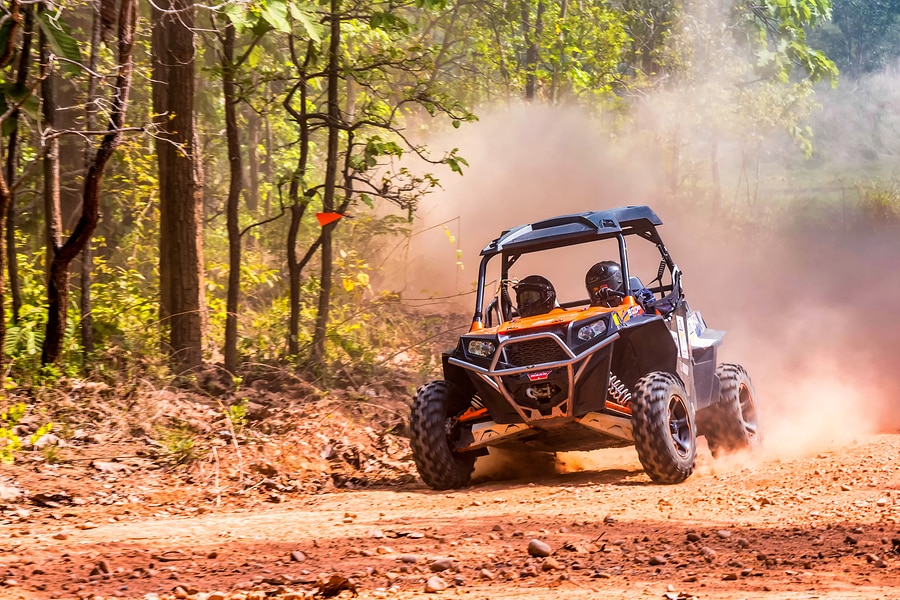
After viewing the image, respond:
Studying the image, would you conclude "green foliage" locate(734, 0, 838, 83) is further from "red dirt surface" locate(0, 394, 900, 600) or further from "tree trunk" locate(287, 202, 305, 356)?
"red dirt surface" locate(0, 394, 900, 600)

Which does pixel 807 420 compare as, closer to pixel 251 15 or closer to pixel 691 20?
pixel 251 15

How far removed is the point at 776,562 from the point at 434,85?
365 inches

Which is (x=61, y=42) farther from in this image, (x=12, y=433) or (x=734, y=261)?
(x=734, y=261)

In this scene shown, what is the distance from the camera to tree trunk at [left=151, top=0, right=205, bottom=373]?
12398 mm

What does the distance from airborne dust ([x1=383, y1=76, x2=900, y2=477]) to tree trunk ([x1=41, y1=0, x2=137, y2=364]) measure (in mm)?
5227

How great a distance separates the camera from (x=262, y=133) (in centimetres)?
3284

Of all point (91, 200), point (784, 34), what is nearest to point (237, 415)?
point (91, 200)

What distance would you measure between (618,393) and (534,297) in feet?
4.23

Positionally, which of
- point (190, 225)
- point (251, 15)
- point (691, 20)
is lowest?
point (190, 225)

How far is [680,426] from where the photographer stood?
29.7ft

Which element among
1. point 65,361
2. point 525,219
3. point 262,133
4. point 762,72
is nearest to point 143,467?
point 65,361

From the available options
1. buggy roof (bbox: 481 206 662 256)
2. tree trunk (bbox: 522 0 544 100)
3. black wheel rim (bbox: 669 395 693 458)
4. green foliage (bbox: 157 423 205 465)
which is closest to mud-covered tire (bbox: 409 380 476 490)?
buggy roof (bbox: 481 206 662 256)

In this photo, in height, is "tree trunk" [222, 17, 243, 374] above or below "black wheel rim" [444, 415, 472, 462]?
above

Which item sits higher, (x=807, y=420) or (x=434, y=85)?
(x=434, y=85)
